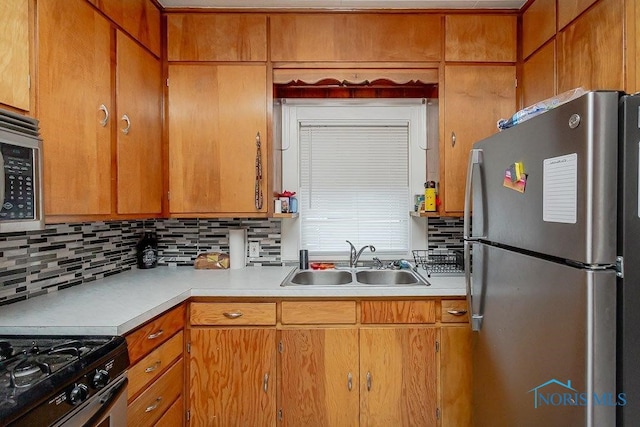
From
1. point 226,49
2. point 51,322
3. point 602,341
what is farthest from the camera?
point 226,49

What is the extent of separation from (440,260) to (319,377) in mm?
1134

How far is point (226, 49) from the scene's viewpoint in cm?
203

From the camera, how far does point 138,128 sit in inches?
72.8

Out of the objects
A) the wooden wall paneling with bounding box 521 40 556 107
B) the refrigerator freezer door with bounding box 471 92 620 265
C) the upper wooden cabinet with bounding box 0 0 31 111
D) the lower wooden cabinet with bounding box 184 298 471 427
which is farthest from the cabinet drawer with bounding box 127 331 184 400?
the wooden wall paneling with bounding box 521 40 556 107

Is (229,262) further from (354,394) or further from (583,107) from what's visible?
(583,107)

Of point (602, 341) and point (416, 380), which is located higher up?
point (602, 341)

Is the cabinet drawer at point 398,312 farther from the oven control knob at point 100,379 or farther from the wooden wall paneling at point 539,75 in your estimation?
the wooden wall paneling at point 539,75

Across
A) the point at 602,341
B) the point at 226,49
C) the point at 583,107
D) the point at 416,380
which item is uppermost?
the point at 226,49

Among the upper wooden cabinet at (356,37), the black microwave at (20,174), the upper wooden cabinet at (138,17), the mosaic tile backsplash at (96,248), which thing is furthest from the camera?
the upper wooden cabinet at (356,37)

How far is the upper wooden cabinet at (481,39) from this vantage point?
202cm

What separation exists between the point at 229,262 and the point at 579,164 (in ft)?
6.41

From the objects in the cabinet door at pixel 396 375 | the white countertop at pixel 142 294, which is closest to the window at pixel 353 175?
the white countertop at pixel 142 294

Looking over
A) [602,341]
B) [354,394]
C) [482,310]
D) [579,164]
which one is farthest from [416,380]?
[579,164]

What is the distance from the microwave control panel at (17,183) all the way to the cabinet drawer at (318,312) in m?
1.14
